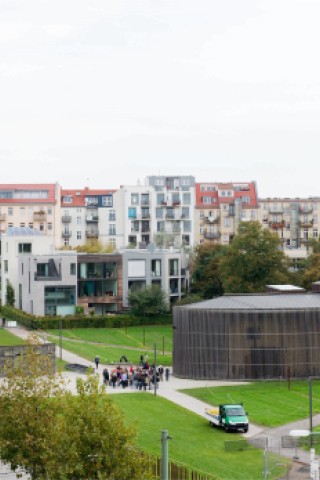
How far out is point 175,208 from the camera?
178 meters

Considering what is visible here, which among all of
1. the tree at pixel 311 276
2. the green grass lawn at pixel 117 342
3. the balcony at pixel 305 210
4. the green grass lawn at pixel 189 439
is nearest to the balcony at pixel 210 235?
the balcony at pixel 305 210

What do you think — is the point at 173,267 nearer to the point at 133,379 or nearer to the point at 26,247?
the point at 26,247

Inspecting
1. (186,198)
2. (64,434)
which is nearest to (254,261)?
(186,198)

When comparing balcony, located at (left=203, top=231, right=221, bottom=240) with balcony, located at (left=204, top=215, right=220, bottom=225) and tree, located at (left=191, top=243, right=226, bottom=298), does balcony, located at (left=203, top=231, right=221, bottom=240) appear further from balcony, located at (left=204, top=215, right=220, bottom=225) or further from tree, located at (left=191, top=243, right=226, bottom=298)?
tree, located at (left=191, top=243, right=226, bottom=298)

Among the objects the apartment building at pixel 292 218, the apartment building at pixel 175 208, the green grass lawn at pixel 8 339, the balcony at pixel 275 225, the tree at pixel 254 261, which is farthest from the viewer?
the apartment building at pixel 292 218

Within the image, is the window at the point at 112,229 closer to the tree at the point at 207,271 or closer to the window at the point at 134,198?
the window at the point at 134,198

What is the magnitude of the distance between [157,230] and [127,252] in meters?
42.6

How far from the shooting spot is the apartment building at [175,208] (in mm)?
177000

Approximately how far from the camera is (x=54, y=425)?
39094 millimetres

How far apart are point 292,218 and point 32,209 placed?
4612 cm

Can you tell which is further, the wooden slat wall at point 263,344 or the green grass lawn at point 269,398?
Result: the wooden slat wall at point 263,344

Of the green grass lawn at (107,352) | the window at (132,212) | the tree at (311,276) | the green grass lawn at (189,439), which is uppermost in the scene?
the window at (132,212)

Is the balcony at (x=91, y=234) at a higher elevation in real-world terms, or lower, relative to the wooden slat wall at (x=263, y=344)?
higher

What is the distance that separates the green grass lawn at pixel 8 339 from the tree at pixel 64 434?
196 feet
